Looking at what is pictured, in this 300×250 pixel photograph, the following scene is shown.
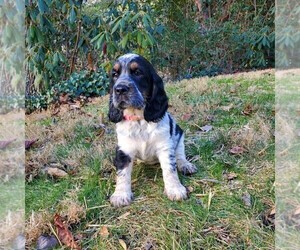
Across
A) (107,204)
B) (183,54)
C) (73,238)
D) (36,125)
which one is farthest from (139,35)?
(183,54)

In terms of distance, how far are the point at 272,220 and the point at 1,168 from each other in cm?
143

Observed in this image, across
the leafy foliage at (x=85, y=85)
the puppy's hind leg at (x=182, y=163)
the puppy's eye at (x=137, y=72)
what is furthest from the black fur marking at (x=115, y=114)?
the leafy foliage at (x=85, y=85)

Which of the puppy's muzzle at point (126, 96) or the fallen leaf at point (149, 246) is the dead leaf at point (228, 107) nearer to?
the puppy's muzzle at point (126, 96)

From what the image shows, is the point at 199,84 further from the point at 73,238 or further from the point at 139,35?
the point at 73,238

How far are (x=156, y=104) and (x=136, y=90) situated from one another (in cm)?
20

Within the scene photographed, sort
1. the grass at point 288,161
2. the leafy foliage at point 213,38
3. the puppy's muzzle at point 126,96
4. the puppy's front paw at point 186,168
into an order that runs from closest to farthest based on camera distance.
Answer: the grass at point 288,161 < the puppy's muzzle at point 126,96 < the puppy's front paw at point 186,168 < the leafy foliage at point 213,38

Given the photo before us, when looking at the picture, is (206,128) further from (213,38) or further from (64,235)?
(213,38)

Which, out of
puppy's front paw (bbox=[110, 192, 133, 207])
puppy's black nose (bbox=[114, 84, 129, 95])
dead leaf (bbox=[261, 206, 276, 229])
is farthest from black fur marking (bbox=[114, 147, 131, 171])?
dead leaf (bbox=[261, 206, 276, 229])

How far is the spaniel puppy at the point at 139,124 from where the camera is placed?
93.9 inches

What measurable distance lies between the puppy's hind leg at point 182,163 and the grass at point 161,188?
67 mm

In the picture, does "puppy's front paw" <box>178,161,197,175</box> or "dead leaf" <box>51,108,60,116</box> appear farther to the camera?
"dead leaf" <box>51,108,60,116</box>

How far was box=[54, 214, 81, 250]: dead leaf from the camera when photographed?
81.0 inches

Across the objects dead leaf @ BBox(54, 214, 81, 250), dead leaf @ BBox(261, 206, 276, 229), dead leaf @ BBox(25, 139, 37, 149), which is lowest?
dead leaf @ BBox(25, 139, 37, 149)

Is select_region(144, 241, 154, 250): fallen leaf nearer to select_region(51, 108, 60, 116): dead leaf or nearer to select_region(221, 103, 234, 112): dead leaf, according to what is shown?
select_region(221, 103, 234, 112): dead leaf
